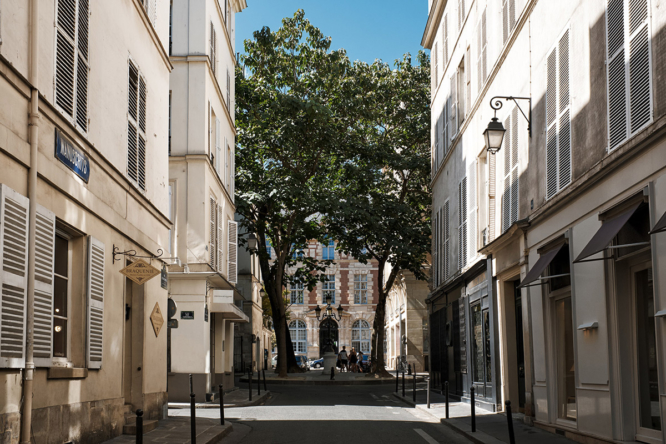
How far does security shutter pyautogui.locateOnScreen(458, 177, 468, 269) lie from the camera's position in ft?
69.2

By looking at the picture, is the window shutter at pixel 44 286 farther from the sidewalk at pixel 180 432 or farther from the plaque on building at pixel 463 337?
the plaque on building at pixel 463 337

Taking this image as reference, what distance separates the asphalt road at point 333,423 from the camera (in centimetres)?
1286

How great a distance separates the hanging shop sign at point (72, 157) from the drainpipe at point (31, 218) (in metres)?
0.88

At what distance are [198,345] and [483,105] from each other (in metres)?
10.2

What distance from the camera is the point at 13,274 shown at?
781 centimetres

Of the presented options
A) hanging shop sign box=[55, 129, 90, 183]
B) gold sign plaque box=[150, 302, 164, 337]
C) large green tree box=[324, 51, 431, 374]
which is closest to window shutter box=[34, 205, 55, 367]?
hanging shop sign box=[55, 129, 90, 183]

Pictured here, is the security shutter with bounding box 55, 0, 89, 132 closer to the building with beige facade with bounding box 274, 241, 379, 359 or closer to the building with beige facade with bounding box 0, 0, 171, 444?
the building with beige facade with bounding box 0, 0, 171, 444

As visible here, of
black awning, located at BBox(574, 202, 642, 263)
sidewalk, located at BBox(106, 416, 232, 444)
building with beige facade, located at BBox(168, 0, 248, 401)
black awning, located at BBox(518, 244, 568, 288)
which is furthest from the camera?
building with beige facade, located at BBox(168, 0, 248, 401)

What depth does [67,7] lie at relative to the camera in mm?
9914

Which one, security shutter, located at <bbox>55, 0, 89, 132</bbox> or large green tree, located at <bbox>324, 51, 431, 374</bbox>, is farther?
large green tree, located at <bbox>324, 51, 431, 374</bbox>

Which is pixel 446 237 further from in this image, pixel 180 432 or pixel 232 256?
pixel 180 432

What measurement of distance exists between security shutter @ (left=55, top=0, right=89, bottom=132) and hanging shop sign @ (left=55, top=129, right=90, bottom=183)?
0.37 m

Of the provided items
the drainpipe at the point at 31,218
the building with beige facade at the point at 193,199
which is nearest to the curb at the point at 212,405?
the building with beige facade at the point at 193,199

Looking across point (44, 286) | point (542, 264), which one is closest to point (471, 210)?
point (542, 264)
